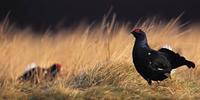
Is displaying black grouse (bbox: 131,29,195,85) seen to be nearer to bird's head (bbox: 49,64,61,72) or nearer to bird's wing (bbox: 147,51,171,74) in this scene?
bird's wing (bbox: 147,51,171,74)

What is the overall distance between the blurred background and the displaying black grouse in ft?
27.0

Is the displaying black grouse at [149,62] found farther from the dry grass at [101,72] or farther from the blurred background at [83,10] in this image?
the blurred background at [83,10]

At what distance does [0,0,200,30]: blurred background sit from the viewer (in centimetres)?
1780

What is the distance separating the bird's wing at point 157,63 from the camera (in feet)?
29.2

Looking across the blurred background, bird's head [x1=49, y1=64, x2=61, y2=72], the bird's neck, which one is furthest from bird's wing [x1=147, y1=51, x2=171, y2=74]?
the blurred background

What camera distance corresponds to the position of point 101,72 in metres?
9.52

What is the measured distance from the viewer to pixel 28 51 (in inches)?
532

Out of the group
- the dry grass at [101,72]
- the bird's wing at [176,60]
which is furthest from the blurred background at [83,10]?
the bird's wing at [176,60]

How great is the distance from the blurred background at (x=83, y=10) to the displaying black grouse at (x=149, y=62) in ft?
27.0

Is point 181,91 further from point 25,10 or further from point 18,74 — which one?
point 25,10

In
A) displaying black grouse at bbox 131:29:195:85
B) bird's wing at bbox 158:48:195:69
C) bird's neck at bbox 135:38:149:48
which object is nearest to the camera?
displaying black grouse at bbox 131:29:195:85

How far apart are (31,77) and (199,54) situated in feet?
6.56

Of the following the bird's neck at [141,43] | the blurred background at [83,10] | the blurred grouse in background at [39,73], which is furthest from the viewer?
the blurred background at [83,10]

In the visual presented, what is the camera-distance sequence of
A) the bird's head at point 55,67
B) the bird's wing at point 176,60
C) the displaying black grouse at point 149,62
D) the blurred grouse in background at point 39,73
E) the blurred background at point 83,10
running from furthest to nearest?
the blurred background at point 83,10 < the bird's head at point 55,67 < the blurred grouse in background at point 39,73 < the bird's wing at point 176,60 < the displaying black grouse at point 149,62
